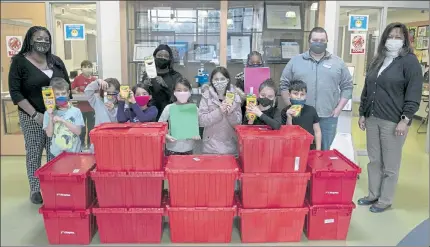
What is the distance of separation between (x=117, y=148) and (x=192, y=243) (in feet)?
2.84

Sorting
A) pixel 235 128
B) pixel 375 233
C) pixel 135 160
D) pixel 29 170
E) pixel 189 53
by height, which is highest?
pixel 189 53

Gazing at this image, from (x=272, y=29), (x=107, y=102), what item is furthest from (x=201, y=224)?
(x=272, y=29)

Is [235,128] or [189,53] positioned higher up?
[189,53]

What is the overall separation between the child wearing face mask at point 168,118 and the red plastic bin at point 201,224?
1.82 feet

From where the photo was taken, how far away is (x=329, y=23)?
14.6 feet

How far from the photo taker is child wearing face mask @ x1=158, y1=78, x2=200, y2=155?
2818 mm

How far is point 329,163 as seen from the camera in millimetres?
2676

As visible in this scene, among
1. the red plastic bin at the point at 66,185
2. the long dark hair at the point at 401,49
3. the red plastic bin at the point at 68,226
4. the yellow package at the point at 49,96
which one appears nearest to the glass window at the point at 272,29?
the long dark hair at the point at 401,49

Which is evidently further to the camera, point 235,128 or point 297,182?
point 235,128

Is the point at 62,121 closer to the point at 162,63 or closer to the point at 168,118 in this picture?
the point at 168,118

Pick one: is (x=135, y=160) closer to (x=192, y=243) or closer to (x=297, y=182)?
(x=192, y=243)

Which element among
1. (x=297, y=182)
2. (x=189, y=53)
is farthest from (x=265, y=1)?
(x=297, y=182)

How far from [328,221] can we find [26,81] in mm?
2632

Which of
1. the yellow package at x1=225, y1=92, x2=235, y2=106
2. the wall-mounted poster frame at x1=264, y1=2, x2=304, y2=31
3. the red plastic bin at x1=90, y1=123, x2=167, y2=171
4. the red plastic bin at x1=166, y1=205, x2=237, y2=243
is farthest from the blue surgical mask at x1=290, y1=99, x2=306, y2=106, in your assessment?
the wall-mounted poster frame at x1=264, y1=2, x2=304, y2=31
